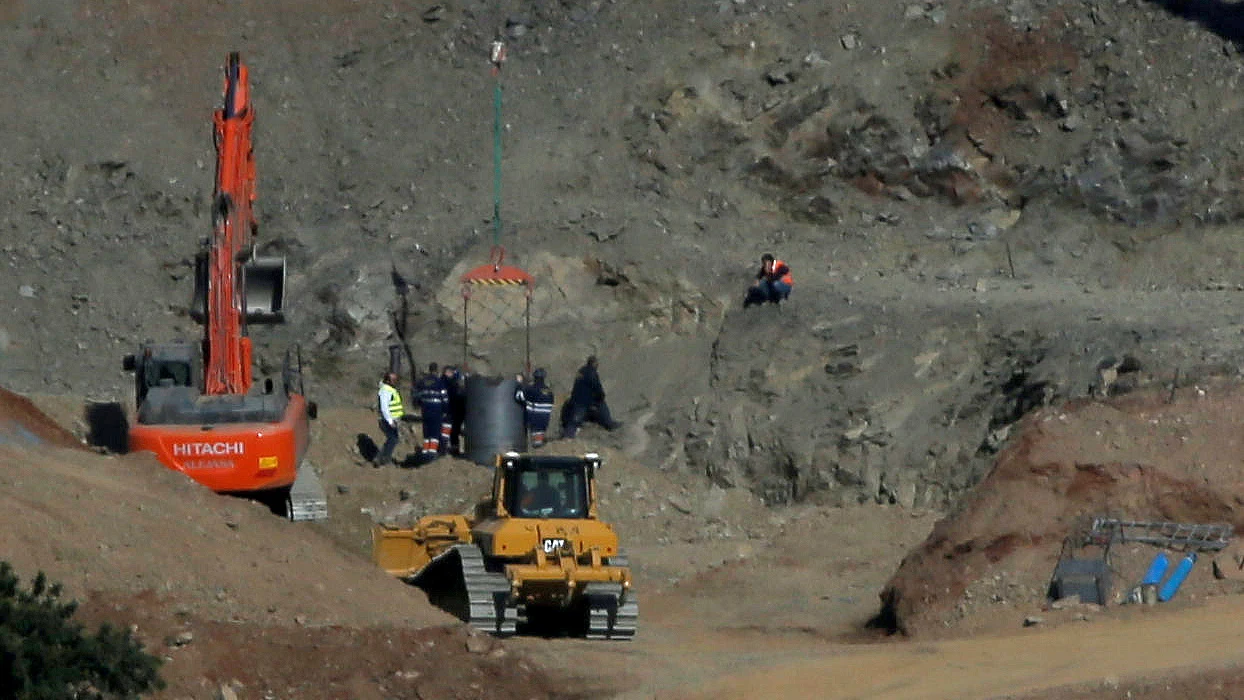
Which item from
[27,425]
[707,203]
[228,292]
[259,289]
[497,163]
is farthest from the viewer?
[497,163]

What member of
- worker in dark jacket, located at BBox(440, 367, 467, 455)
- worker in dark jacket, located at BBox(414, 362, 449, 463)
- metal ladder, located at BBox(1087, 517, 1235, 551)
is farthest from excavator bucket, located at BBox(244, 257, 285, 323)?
metal ladder, located at BBox(1087, 517, 1235, 551)

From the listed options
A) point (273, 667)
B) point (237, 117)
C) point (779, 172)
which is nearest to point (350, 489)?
point (237, 117)

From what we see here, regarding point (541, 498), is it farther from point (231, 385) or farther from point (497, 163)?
point (497, 163)

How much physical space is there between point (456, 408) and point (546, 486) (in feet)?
27.0

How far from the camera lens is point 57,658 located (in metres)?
13.6

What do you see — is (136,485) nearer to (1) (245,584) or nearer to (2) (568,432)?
(1) (245,584)

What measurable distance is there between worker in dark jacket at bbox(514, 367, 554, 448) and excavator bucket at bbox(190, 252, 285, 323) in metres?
4.49

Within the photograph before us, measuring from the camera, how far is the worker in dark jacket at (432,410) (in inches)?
1135

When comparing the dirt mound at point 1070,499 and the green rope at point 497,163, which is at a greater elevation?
the green rope at point 497,163

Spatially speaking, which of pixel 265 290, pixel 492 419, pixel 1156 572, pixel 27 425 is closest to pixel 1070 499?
pixel 1156 572

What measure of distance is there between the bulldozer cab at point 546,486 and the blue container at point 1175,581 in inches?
203

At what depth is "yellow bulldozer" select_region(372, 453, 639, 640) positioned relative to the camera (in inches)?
782

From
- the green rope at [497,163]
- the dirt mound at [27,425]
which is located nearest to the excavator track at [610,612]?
the dirt mound at [27,425]

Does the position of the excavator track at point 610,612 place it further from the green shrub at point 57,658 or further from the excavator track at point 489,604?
the green shrub at point 57,658
